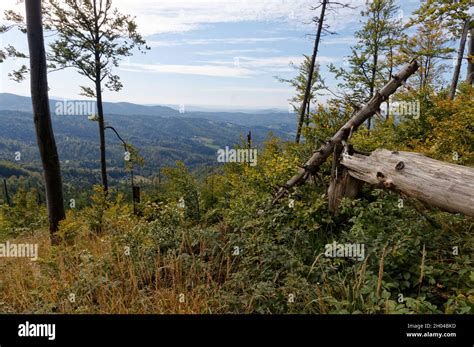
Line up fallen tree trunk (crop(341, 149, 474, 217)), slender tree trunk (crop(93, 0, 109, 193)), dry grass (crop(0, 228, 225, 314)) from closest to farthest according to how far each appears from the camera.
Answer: fallen tree trunk (crop(341, 149, 474, 217))
dry grass (crop(0, 228, 225, 314))
slender tree trunk (crop(93, 0, 109, 193))

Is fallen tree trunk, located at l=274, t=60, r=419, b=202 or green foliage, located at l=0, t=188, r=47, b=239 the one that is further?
green foliage, located at l=0, t=188, r=47, b=239

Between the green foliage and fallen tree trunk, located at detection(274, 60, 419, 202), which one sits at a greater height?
fallen tree trunk, located at detection(274, 60, 419, 202)

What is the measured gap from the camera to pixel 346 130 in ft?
19.8

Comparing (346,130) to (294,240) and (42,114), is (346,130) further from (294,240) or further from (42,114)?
(42,114)

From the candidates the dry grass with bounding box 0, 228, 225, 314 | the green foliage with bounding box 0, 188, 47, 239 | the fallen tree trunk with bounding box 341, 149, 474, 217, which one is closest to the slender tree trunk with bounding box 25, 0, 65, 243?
the dry grass with bounding box 0, 228, 225, 314

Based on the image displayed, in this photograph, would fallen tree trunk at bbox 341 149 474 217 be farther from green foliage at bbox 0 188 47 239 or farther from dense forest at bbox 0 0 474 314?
green foliage at bbox 0 188 47 239

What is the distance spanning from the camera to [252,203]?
19.2 feet

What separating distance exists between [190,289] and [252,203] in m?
2.26

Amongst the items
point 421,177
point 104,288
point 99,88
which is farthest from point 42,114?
point 99,88

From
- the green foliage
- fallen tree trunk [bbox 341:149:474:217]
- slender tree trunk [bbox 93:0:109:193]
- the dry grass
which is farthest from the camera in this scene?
slender tree trunk [bbox 93:0:109:193]

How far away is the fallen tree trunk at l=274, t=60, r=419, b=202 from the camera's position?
6.01m

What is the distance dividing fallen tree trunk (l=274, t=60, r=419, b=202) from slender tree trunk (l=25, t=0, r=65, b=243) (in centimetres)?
451

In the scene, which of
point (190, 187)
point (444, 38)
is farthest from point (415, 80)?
point (190, 187)

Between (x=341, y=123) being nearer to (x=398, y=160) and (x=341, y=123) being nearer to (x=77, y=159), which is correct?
(x=398, y=160)
